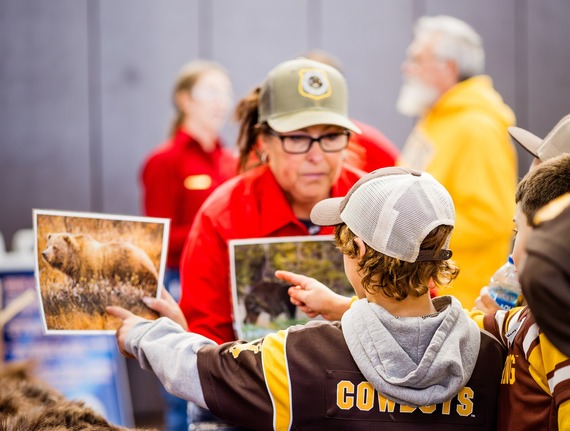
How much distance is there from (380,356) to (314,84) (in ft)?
2.72

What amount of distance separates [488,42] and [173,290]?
2.96m

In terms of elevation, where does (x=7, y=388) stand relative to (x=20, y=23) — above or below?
below

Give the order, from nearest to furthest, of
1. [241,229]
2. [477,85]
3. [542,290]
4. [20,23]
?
[542,290]
[241,229]
[477,85]
[20,23]

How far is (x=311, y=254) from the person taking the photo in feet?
6.16

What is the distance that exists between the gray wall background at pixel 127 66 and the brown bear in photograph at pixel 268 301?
3.31 meters

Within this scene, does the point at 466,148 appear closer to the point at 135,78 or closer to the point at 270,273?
the point at 270,273

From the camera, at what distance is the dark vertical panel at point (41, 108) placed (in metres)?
4.82

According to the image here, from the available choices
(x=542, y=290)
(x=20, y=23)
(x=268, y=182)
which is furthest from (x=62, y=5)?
(x=542, y=290)

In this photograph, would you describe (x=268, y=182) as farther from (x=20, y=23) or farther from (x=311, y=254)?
(x=20, y=23)

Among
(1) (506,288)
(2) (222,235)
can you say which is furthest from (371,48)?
(1) (506,288)

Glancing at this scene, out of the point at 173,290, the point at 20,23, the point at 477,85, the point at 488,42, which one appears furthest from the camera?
the point at 488,42

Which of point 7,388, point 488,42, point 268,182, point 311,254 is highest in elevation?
point 488,42

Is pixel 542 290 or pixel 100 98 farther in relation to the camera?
pixel 100 98

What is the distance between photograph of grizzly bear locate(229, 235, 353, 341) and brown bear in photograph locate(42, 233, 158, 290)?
Result: 0.24m
